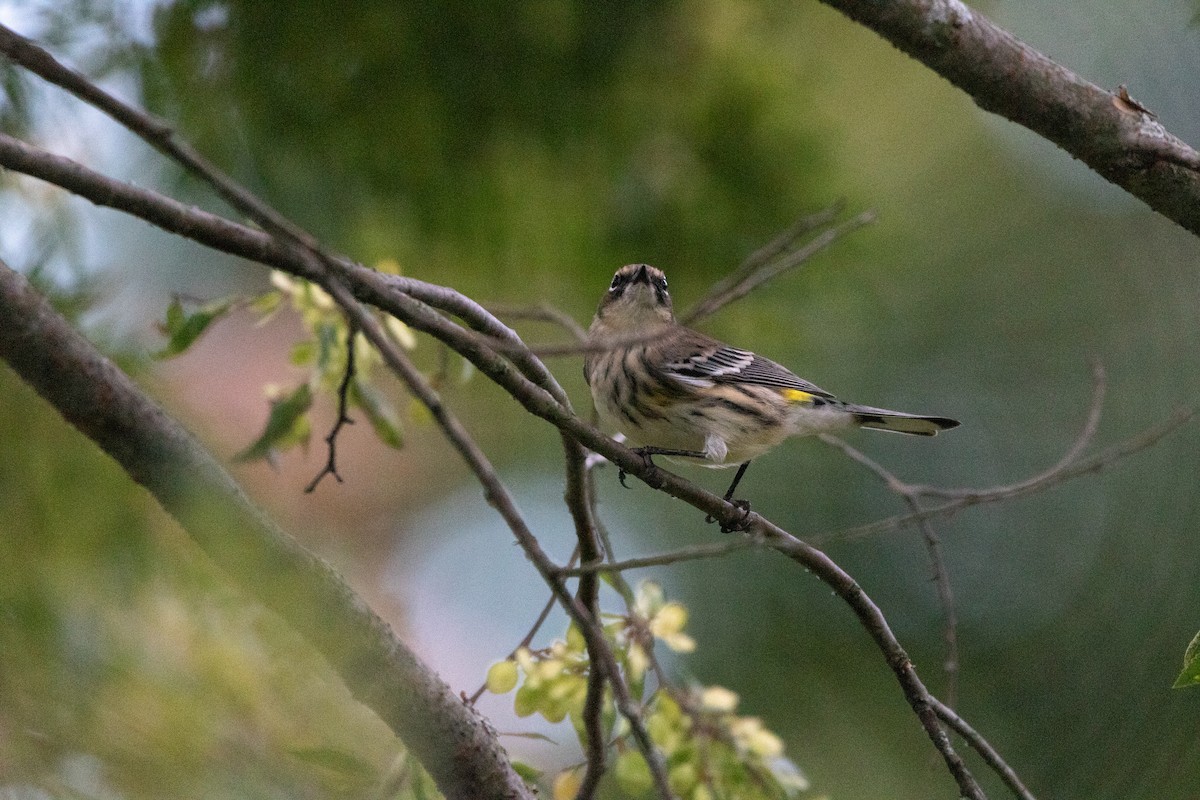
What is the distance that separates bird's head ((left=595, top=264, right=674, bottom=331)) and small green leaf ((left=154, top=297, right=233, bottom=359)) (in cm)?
119

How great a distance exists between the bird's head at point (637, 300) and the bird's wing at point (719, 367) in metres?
0.14

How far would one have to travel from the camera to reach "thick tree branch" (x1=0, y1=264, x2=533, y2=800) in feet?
4.84

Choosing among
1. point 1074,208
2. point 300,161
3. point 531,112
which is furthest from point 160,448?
point 1074,208

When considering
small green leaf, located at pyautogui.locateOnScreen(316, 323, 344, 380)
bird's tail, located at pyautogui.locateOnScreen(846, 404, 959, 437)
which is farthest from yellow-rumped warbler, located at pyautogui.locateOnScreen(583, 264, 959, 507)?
small green leaf, located at pyautogui.locateOnScreen(316, 323, 344, 380)

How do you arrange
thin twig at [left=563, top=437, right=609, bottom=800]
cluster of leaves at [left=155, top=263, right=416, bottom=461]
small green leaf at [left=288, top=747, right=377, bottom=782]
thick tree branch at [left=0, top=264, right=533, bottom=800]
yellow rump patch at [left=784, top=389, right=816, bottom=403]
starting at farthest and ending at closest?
yellow rump patch at [left=784, top=389, right=816, bottom=403]
cluster of leaves at [left=155, top=263, right=416, bottom=461]
thin twig at [left=563, top=437, right=609, bottom=800]
thick tree branch at [left=0, top=264, right=533, bottom=800]
small green leaf at [left=288, top=747, right=377, bottom=782]

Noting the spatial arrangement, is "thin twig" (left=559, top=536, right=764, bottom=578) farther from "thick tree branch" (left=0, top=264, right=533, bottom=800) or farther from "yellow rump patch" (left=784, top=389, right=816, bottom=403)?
"yellow rump patch" (left=784, top=389, right=816, bottom=403)

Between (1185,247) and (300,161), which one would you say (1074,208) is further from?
(300,161)

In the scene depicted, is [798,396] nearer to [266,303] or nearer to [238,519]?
[266,303]

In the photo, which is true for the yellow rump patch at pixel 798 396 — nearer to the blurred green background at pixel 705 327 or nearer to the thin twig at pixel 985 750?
the blurred green background at pixel 705 327

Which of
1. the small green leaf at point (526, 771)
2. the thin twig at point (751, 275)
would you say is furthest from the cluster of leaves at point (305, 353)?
the small green leaf at point (526, 771)

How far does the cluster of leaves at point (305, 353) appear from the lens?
197 centimetres

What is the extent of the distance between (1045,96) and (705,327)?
175cm

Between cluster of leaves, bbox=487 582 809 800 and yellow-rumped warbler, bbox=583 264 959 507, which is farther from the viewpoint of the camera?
yellow-rumped warbler, bbox=583 264 959 507

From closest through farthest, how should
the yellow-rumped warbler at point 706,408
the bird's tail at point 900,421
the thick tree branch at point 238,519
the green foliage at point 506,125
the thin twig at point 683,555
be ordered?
the thin twig at point 683,555 → the thick tree branch at point 238,519 → the bird's tail at point 900,421 → the yellow-rumped warbler at point 706,408 → the green foliage at point 506,125
